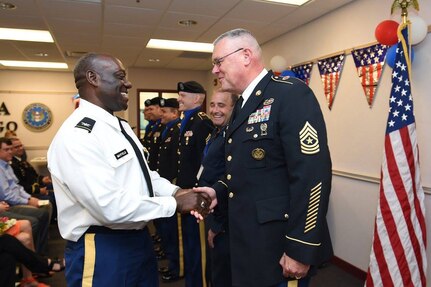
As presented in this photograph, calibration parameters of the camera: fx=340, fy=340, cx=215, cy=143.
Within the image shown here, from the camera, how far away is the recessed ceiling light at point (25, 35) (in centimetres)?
459

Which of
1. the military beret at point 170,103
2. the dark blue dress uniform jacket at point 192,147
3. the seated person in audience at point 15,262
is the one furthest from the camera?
the military beret at point 170,103

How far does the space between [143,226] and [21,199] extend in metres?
3.09

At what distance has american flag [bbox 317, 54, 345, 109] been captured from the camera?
3.52m

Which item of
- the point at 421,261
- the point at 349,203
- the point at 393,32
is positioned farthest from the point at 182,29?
the point at 421,261

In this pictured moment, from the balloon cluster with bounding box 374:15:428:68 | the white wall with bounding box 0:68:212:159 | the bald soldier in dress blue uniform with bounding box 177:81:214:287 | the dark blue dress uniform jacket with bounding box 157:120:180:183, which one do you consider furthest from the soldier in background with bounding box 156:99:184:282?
the white wall with bounding box 0:68:212:159

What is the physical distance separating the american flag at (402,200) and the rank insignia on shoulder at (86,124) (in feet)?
6.67

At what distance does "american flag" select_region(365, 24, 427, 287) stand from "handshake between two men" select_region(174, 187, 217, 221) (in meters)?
1.43

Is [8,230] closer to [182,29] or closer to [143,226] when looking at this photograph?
[143,226]

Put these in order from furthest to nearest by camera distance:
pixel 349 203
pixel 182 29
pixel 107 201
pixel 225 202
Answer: pixel 182 29
pixel 349 203
pixel 225 202
pixel 107 201

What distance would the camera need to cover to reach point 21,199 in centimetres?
391

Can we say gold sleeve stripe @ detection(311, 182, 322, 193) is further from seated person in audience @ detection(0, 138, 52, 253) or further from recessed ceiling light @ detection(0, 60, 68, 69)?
recessed ceiling light @ detection(0, 60, 68, 69)

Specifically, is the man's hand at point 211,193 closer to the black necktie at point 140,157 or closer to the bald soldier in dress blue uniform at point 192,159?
the black necktie at point 140,157

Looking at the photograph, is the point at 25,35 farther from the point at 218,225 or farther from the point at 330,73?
the point at 218,225

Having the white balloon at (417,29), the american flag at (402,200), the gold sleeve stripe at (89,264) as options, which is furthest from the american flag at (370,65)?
the gold sleeve stripe at (89,264)
